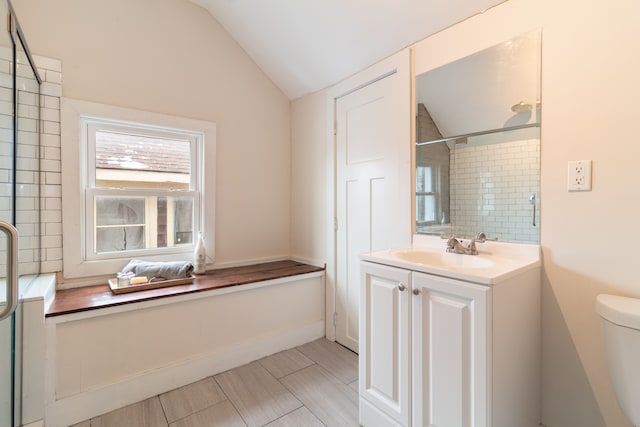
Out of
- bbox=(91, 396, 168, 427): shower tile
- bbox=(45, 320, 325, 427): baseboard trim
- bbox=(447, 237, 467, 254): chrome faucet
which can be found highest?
bbox=(447, 237, 467, 254): chrome faucet

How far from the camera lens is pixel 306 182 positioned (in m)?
2.75

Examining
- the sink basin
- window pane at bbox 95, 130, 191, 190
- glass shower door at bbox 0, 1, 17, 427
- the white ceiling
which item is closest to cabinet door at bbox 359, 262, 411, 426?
the sink basin

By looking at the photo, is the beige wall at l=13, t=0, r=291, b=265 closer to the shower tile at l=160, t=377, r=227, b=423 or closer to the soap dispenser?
the soap dispenser

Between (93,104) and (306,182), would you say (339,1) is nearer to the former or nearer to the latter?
(306,182)

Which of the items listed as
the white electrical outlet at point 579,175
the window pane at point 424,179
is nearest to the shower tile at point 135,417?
the window pane at point 424,179

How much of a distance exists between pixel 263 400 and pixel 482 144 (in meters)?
1.87

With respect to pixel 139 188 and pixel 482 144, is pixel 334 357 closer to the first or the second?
pixel 482 144

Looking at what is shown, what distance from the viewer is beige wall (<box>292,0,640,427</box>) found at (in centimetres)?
118

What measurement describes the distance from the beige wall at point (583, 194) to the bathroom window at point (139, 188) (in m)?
2.25

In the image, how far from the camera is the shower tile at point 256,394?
5.25 feet

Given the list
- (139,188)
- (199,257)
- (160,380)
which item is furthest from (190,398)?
(139,188)

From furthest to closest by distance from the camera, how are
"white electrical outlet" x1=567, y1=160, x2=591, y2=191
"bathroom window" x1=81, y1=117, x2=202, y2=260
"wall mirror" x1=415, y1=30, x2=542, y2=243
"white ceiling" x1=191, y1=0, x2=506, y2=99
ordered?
"bathroom window" x1=81, y1=117, x2=202, y2=260 → "white ceiling" x1=191, y1=0, x2=506, y2=99 → "wall mirror" x1=415, y1=30, x2=542, y2=243 → "white electrical outlet" x1=567, y1=160, x2=591, y2=191

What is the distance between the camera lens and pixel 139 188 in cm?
220

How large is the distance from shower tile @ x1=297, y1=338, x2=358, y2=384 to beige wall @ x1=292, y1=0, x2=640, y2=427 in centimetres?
106
